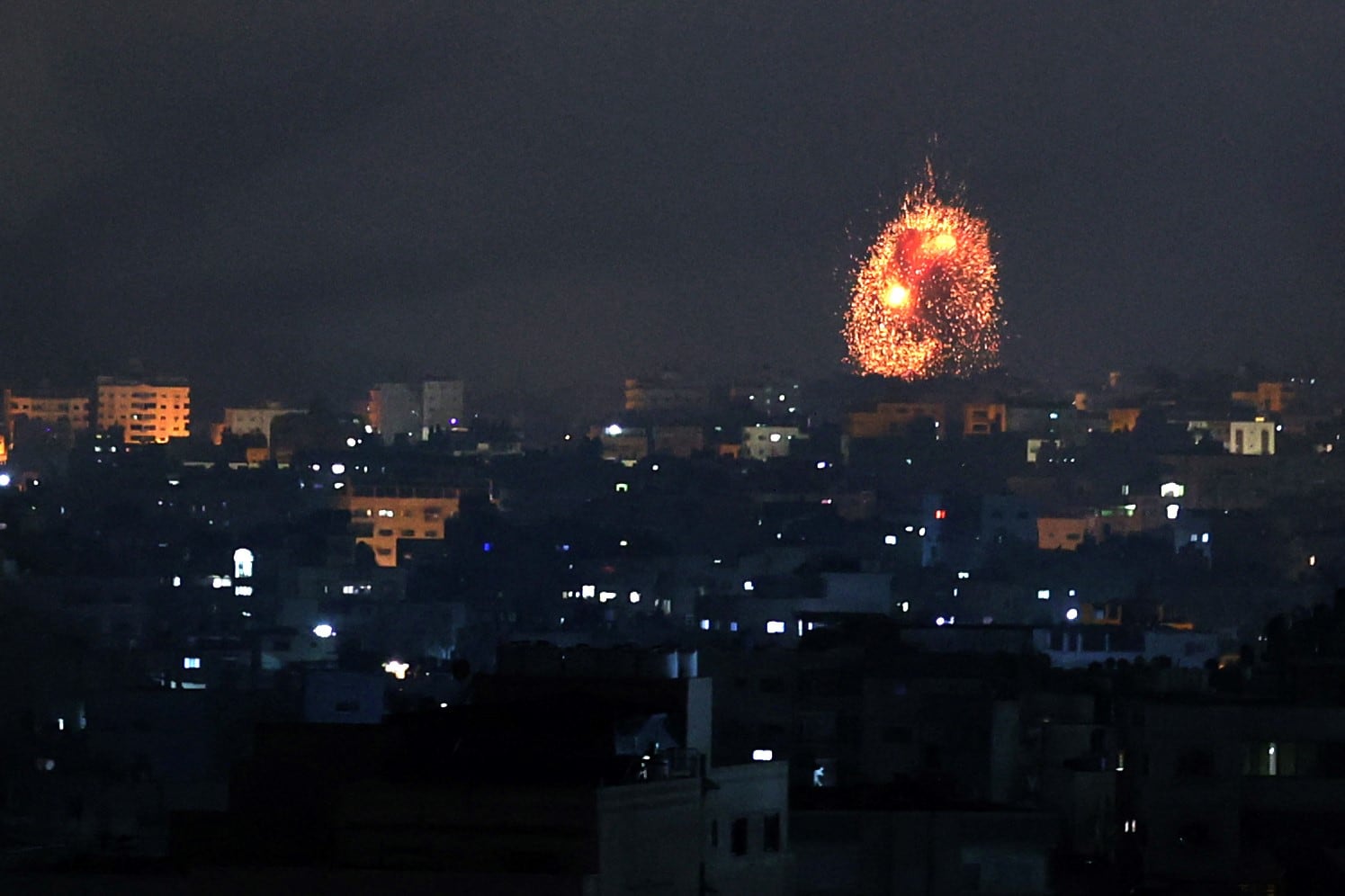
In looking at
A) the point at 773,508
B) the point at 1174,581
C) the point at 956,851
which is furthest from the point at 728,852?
the point at 773,508

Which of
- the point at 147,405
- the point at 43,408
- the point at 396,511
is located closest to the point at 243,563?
the point at 396,511

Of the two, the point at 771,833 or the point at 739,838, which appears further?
the point at 771,833

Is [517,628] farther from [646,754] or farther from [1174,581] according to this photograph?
[646,754]

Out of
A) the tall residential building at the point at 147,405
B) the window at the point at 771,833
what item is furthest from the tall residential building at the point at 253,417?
the window at the point at 771,833

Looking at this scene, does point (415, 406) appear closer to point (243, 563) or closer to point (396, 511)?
point (396, 511)

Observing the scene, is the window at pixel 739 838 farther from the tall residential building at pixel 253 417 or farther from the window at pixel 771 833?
the tall residential building at pixel 253 417
